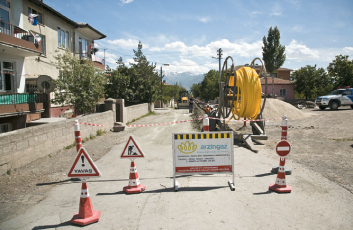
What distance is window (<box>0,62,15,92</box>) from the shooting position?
1405 centimetres

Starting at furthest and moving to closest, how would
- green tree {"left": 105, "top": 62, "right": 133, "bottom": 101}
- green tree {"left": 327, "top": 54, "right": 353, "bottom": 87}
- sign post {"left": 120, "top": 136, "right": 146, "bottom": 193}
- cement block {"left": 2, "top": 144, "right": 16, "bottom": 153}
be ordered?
green tree {"left": 327, "top": 54, "right": 353, "bottom": 87}, green tree {"left": 105, "top": 62, "right": 133, "bottom": 101}, cement block {"left": 2, "top": 144, "right": 16, "bottom": 153}, sign post {"left": 120, "top": 136, "right": 146, "bottom": 193}

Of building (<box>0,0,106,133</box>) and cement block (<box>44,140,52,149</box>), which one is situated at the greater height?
building (<box>0,0,106,133</box>)

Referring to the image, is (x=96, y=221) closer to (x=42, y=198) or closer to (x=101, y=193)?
(x=101, y=193)

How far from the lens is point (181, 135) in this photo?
5.31 meters

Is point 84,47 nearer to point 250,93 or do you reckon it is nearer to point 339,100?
point 250,93

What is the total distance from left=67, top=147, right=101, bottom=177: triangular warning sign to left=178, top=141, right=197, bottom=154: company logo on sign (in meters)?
1.91

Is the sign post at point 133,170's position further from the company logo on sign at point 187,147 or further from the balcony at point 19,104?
the balcony at point 19,104

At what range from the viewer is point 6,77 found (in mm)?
14562

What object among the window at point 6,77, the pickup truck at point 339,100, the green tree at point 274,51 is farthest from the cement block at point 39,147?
the green tree at point 274,51

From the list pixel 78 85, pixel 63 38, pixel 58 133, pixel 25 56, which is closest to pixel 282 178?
pixel 58 133

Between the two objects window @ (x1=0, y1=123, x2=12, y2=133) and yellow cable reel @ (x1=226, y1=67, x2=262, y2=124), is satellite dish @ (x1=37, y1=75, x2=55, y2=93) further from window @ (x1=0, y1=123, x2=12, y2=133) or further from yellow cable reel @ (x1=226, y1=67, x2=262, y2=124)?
yellow cable reel @ (x1=226, y1=67, x2=262, y2=124)

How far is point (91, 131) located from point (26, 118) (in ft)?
18.5

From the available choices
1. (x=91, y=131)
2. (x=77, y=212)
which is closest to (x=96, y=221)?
(x=77, y=212)

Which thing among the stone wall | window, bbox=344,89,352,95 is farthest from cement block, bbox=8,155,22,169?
window, bbox=344,89,352,95
